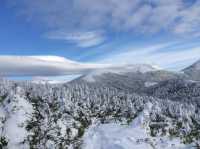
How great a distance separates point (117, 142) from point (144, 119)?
1982 inches

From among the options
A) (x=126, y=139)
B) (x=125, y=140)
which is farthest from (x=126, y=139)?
(x=125, y=140)

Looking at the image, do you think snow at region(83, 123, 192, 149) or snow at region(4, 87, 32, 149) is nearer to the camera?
snow at region(83, 123, 192, 149)

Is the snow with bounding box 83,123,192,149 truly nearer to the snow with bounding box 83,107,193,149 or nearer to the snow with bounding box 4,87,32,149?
the snow with bounding box 83,107,193,149

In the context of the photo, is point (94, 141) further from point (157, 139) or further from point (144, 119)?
point (144, 119)

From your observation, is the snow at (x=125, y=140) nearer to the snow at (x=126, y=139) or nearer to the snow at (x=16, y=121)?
the snow at (x=126, y=139)

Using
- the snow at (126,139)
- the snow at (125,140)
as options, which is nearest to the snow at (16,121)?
the snow at (126,139)

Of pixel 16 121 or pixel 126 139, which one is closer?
pixel 126 139

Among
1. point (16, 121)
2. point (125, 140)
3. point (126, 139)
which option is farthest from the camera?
point (16, 121)

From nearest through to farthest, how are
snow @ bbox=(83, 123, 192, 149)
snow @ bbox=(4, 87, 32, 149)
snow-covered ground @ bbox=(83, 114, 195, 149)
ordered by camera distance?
1. snow @ bbox=(83, 123, 192, 149)
2. snow-covered ground @ bbox=(83, 114, 195, 149)
3. snow @ bbox=(4, 87, 32, 149)

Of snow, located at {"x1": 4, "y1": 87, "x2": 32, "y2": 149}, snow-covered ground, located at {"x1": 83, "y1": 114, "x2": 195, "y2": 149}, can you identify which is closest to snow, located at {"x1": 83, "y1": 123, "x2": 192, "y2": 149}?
snow-covered ground, located at {"x1": 83, "y1": 114, "x2": 195, "y2": 149}

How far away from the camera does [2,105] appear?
192m

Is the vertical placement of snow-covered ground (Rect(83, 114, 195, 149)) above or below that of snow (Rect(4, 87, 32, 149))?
below

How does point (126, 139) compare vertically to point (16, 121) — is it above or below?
below

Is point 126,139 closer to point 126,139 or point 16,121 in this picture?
point 126,139
